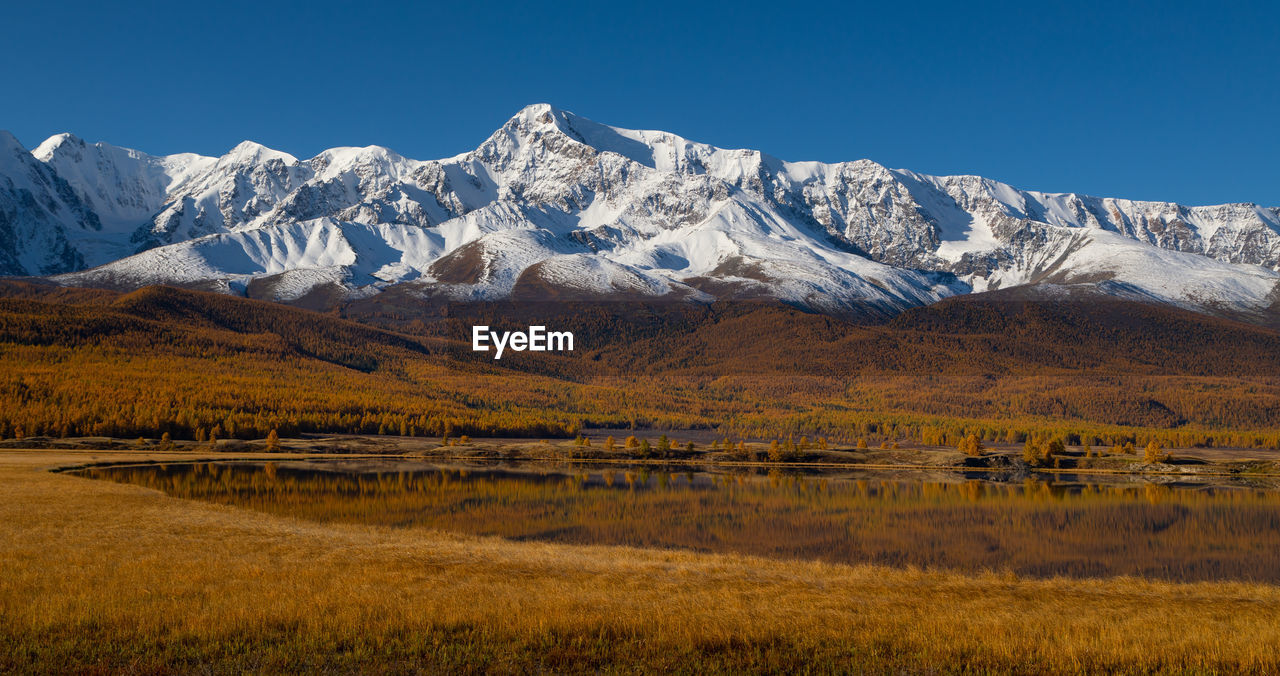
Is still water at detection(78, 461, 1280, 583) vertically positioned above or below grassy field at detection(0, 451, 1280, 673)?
below

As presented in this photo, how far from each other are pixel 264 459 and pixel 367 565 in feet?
346

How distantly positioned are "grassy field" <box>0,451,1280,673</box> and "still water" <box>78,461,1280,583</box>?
13345 millimetres

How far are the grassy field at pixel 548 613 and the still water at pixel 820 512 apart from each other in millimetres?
13345

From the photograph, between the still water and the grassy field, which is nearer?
the grassy field

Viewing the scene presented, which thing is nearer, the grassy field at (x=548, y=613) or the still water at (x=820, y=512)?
the grassy field at (x=548, y=613)

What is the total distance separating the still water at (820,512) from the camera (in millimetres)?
52812

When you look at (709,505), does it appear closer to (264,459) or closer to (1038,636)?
(1038,636)

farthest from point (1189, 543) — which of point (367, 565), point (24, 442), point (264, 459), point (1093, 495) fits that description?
point (24, 442)

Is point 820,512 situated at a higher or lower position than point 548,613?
lower

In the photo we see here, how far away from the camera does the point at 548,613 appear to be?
83.3 ft

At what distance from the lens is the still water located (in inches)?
2079

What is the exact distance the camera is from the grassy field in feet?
69.7

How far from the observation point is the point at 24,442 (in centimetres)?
13412

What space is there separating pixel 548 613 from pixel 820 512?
53030 mm
